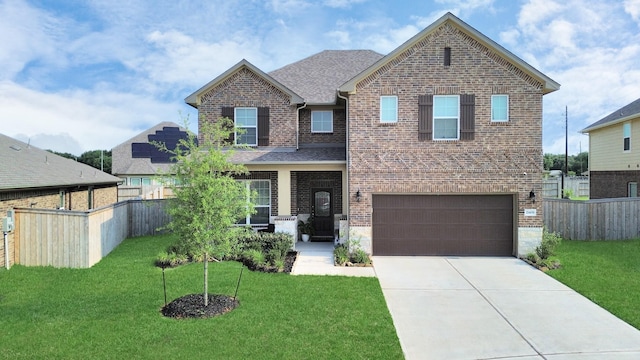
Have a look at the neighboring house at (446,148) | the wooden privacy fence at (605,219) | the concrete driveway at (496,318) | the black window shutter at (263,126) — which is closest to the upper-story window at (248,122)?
the black window shutter at (263,126)

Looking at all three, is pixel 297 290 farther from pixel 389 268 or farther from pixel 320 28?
pixel 320 28

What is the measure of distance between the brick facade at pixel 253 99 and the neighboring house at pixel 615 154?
16640mm

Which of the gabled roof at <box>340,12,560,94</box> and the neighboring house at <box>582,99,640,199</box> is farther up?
the gabled roof at <box>340,12,560,94</box>

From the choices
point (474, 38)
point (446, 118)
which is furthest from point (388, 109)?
point (474, 38)

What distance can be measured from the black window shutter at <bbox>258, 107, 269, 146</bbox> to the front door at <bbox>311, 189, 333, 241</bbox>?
2953mm

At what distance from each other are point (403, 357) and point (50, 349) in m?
5.53

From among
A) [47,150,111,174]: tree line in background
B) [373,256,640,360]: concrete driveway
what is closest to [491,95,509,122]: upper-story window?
[373,256,640,360]: concrete driveway

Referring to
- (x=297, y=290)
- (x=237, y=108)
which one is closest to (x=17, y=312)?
(x=297, y=290)

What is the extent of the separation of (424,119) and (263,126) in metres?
6.41

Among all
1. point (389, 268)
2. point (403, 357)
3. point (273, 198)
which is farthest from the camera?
point (273, 198)

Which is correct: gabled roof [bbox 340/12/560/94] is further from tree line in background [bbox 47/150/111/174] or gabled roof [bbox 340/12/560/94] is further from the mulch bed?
tree line in background [bbox 47/150/111/174]

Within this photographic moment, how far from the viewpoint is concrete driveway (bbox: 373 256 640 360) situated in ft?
20.0

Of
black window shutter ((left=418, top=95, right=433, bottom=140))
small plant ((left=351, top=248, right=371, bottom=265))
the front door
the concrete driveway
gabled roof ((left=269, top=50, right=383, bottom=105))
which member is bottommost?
the concrete driveway

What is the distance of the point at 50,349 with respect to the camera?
583cm
